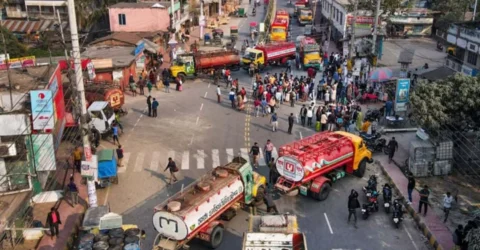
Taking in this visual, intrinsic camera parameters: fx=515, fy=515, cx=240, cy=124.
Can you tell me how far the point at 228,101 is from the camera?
37219 millimetres

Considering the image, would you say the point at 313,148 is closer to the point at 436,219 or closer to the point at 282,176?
the point at 282,176

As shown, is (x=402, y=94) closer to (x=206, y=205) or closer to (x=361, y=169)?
(x=361, y=169)

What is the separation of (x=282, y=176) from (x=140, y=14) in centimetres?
3707

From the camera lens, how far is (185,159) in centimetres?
2703

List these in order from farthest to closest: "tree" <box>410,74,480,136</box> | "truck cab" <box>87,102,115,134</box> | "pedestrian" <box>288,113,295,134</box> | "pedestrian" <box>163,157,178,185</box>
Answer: "pedestrian" <box>288,113,295,134</box> < "truck cab" <box>87,102,115,134</box> < "tree" <box>410,74,480,136</box> < "pedestrian" <box>163,157,178,185</box>

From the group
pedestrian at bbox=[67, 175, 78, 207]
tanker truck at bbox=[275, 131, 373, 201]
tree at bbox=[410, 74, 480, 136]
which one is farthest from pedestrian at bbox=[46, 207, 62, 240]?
tree at bbox=[410, 74, 480, 136]

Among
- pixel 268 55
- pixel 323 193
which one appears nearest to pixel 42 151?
pixel 323 193

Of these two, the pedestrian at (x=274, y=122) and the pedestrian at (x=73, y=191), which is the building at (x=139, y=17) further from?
the pedestrian at (x=73, y=191)

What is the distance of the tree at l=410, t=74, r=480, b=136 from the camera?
24.5 m

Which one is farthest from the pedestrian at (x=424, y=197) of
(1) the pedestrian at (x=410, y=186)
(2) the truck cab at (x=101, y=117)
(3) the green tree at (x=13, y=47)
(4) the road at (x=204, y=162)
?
(3) the green tree at (x=13, y=47)

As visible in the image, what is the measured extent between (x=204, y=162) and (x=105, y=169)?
5.45 meters

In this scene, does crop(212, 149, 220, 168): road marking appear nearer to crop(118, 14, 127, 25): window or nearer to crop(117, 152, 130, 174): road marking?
crop(117, 152, 130, 174): road marking

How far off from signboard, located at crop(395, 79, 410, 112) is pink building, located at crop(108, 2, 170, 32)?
107ft

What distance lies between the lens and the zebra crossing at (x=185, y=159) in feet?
85.5
